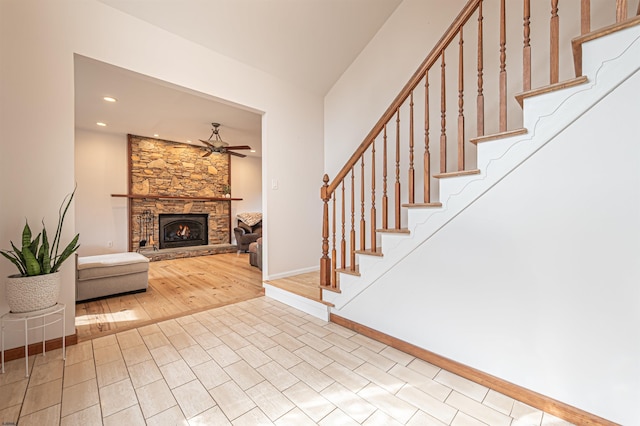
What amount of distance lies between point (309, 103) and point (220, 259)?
369 cm

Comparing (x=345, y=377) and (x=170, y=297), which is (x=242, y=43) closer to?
(x=170, y=297)

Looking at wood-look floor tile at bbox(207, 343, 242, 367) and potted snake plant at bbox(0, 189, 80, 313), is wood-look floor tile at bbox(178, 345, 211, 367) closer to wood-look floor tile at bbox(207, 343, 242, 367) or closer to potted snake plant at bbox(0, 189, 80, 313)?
wood-look floor tile at bbox(207, 343, 242, 367)

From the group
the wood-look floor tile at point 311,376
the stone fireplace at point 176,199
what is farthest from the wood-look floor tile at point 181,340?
the stone fireplace at point 176,199

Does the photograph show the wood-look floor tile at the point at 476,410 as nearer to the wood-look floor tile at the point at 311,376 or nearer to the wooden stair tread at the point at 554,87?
the wood-look floor tile at the point at 311,376

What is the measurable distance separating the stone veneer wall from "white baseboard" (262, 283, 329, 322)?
13.3 feet

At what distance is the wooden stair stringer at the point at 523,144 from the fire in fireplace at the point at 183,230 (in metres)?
5.52

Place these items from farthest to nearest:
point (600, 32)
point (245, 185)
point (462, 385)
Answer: point (245, 185) → point (462, 385) → point (600, 32)

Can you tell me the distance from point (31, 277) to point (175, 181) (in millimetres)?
4752

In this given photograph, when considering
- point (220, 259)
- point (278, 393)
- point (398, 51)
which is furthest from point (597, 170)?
point (220, 259)

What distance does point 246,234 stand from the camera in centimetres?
607

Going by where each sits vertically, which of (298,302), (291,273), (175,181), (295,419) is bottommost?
(295,419)

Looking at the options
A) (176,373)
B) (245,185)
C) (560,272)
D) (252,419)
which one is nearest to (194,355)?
(176,373)

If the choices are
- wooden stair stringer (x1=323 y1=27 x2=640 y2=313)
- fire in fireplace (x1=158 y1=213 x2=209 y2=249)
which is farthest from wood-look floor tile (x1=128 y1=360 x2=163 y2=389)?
fire in fireplace (x1=158 y1=213 x2=209 y2=249)

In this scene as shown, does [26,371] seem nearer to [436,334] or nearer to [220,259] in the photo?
[436,334]
